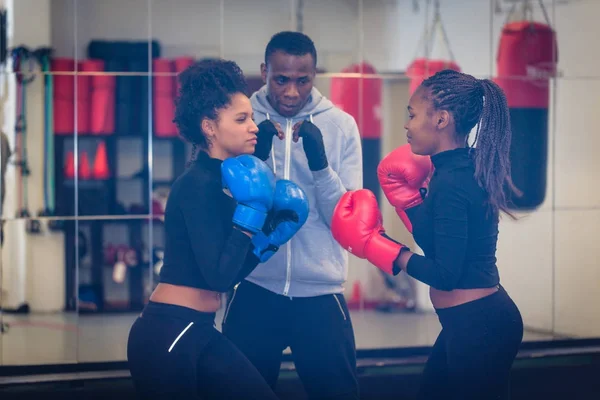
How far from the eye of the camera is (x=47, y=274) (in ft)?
14.1

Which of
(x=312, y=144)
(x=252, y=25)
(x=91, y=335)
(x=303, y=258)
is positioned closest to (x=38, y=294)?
(x=91, y=335)

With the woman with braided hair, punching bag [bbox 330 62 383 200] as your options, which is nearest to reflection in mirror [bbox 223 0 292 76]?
punching bag [bbox 330 62 383 200]

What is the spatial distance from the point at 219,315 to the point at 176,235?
96.5 inches

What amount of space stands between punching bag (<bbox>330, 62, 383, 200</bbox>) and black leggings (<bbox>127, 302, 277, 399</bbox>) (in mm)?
2661

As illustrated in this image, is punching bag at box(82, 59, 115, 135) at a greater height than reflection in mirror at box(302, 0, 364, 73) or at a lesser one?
lesser

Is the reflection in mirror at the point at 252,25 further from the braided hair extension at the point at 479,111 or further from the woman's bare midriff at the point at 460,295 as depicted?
the woman's bare midriff at the point at 460,295

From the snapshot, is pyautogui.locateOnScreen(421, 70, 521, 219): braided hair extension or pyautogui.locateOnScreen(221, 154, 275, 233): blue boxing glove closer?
pyautogui.locateOnScreen(221, 154, 275, 233): blue boxing glove

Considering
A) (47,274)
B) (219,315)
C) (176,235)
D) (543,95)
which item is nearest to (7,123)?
(47,274)

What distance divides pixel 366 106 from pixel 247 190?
8.95ft

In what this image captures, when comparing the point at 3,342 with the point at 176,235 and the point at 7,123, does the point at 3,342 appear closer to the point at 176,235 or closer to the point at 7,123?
the point at 7,123

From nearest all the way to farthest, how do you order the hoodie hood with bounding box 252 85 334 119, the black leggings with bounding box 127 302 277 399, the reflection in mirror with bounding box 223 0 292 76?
the black leggings with bounding box 127 302 277 399, the hoodie hood with bounding box 252 85 334 119, the reflection in mirror with bounding box 223 0 292 76

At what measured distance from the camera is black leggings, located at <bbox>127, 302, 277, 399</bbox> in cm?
185

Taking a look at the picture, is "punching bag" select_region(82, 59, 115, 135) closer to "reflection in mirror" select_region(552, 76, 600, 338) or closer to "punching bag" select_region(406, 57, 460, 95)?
"punching bag" select_region(406, 57, 460, 95)

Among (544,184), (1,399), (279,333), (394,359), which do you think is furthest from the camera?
(544,184)
